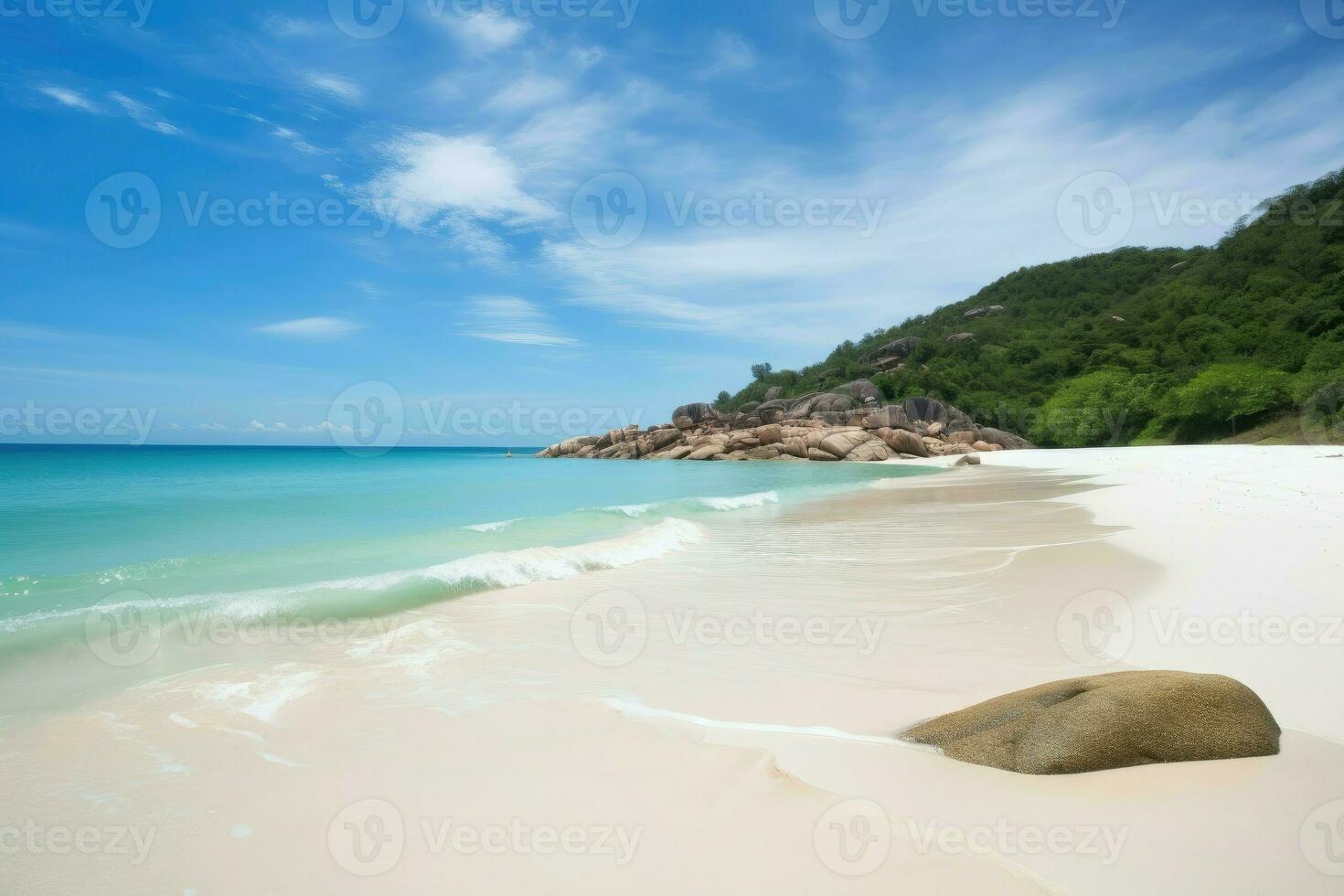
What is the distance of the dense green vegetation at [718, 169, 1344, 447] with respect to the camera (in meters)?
38.8

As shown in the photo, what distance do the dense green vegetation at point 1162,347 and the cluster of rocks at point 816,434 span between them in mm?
7844

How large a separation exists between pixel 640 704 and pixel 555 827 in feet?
4.87

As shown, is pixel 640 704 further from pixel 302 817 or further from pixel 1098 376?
pixel 1098 376

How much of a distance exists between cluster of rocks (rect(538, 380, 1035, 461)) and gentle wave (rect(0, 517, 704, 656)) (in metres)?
42.1

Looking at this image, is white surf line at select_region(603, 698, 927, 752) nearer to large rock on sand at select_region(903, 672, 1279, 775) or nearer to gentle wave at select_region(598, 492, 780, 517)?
large rock on sand at select_region(903, 672, 1279, 775)

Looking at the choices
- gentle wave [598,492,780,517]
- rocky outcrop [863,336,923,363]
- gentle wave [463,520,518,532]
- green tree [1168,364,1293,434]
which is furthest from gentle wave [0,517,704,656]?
rocky outcrop [863,336,923,363]

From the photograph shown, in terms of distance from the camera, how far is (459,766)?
326cm

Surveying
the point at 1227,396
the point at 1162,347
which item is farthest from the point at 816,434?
the point at 1162,347

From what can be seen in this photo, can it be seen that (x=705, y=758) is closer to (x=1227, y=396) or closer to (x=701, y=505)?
(x=701, y=505)

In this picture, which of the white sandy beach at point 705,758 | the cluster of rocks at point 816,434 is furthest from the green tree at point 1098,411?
the white sandy beach at point 705,758

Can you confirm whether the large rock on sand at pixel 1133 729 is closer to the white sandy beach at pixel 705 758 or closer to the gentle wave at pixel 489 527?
the white sandy beach at pixel 705 758

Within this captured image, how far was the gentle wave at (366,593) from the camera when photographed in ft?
20.5

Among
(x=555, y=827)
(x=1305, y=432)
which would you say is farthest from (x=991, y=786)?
(x=1305, y=432)

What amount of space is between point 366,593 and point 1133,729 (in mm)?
7448
